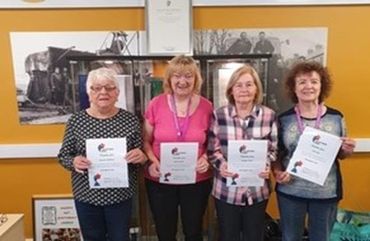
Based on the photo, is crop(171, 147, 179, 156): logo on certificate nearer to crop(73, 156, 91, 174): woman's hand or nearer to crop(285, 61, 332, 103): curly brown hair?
crop(73, 156, 91, 174): woman's hand

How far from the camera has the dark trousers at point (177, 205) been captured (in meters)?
2.37

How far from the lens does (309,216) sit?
225 centimetres

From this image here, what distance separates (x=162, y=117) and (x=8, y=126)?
143 cm

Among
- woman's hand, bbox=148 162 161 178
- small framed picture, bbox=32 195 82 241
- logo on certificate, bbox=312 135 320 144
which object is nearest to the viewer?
logo on certificate, bbox=312 135 320 144

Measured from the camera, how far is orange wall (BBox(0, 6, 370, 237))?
2975 millimetres

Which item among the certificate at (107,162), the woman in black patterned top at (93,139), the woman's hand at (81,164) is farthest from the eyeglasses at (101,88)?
the woman's hand at (81,164)

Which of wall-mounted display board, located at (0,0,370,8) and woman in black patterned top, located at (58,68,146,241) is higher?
wall-mounted display board, located at (0,0,370,8)

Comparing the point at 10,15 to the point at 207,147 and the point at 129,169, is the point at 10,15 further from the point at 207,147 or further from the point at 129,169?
the point at 207,147

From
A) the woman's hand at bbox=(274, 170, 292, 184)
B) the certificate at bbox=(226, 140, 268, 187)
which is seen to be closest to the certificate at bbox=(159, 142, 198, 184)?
the certificate at bbox=(226, 140, 268, 187)

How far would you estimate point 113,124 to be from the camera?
7.29 ft

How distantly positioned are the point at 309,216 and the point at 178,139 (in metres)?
0.87

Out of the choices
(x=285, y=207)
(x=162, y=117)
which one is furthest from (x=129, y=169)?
(x=285, y=207)

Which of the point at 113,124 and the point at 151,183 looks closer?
the point at 113,124

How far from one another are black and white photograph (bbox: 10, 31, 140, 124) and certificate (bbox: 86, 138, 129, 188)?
84 centimetres
